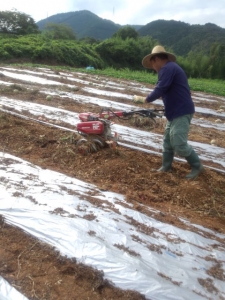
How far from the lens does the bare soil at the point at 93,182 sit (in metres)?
2.10

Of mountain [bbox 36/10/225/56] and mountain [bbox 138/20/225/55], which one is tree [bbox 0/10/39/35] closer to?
mountain [bbox 36/10/225/56]

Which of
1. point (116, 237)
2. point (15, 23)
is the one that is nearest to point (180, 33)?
point (15, 23)

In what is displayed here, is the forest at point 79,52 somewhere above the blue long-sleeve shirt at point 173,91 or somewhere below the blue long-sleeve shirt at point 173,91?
above

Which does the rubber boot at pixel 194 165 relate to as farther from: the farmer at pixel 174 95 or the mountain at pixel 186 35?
the mountain at pixel 186 35

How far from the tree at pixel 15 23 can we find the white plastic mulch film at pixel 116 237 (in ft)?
106

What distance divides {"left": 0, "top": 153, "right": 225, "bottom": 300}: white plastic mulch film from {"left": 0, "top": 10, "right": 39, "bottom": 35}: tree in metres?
32.2

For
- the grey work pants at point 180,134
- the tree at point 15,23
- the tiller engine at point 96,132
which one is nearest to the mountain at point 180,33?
the tree at point 15,23

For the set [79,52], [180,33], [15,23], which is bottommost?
[79,52]

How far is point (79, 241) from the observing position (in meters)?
2.45

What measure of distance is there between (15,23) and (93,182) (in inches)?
1295

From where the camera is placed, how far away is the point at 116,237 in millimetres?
2541

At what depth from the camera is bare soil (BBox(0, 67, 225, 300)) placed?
2098mm

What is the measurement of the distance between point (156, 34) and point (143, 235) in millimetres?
58638

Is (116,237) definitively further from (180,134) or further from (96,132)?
(96,132)
